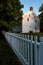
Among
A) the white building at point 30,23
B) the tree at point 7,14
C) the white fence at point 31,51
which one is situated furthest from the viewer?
the white building at point 30,23

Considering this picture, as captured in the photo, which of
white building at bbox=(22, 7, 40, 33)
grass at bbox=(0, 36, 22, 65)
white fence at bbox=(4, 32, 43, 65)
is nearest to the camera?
white fence at bbox=(4, 32, 43, 65)

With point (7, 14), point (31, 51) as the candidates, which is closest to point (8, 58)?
point (31, 51)

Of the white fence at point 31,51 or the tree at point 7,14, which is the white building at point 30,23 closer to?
the tree at point 7,14

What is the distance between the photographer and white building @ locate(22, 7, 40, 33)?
45.6m

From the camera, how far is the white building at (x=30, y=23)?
150ft

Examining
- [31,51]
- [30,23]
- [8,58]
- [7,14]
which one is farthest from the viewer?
[30,23]

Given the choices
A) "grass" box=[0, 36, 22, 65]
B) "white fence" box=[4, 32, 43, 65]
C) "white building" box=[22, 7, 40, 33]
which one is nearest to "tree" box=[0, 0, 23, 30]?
"grass" box=[0, 36, 22, 65]

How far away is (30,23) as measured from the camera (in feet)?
155

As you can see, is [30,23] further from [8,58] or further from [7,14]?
[8,58]

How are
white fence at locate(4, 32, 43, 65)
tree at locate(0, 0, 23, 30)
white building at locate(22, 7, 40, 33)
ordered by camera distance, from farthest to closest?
white building at locate(22, 7, 40, 33) < tree at locate(0, 0, 23, 30) < white fence at locate(4, 32, 43, 65)

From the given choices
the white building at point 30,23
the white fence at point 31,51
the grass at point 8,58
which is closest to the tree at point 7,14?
the grass at point 8,58

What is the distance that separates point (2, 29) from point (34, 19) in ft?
74.3

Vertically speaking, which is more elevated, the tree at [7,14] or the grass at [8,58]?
the tree at [7,14]

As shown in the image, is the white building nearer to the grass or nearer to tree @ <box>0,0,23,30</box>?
tree @ <box>0,0,23,30</box>
